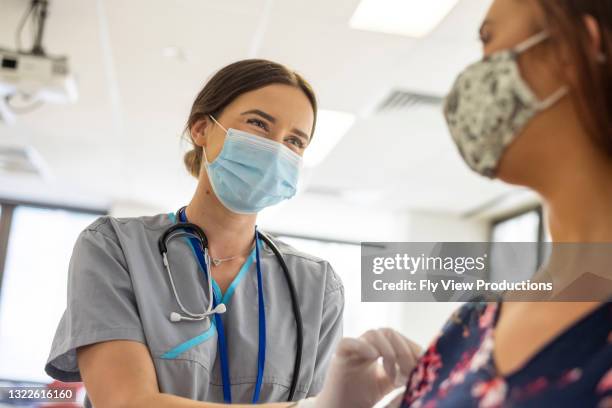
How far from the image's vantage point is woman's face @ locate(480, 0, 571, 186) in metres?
0.79

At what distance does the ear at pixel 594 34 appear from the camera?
0.75m

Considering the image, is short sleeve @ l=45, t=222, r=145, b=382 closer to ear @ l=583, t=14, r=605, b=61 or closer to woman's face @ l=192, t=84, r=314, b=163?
woman's face @ l=192, t=84, r=314, b=163

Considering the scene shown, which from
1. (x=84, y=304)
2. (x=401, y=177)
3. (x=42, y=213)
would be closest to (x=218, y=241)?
(x=84, y=304)

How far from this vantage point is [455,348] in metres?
0.91

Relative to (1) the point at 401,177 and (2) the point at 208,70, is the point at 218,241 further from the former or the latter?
(1) the point at 401,177

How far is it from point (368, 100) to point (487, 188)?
2.13 metres

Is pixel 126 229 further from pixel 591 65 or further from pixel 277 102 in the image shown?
pixel 591 65

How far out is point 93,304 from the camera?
1.34 m

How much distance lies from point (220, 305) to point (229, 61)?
2.70m

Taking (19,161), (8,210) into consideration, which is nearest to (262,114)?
(19,161)

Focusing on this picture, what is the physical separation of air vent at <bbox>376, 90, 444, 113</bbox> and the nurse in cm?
252

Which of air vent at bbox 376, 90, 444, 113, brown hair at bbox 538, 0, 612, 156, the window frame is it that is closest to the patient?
brown hair at bbox 538, 0, 612, 156

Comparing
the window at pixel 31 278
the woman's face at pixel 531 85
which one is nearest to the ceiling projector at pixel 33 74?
the woman's face at pixel 531 85

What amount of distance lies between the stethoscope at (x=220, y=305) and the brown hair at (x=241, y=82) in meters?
0.27
